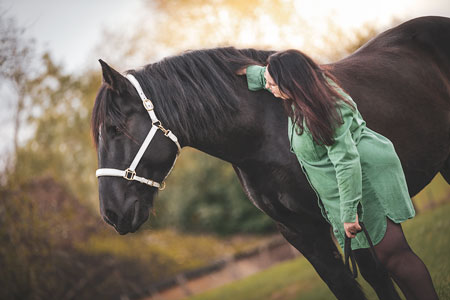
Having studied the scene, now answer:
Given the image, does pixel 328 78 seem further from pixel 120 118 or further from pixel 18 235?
pixel 18 235

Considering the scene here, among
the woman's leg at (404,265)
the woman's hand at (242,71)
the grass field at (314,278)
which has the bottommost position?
the grass field at (314,278)

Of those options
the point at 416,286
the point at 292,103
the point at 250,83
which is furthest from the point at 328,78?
the point at 416,286

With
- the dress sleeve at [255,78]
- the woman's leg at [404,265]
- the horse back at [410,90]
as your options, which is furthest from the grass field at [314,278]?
the dress sleeve at [255,78]

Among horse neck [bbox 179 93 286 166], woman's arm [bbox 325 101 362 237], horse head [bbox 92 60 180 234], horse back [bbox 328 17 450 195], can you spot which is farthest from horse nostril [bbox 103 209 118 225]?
horse back [bbox 328 17 450 195]

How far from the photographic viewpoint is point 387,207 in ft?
7.00

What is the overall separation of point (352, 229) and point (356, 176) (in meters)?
0.28

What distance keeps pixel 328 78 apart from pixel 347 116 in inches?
11.0

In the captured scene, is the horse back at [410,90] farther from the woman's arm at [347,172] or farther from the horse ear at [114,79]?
the horse ear at [114,79]

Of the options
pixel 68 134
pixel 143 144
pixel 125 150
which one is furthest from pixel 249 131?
pixel 68 134

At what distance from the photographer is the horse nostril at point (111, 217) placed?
233 cm

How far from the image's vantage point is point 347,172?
205 centimetres

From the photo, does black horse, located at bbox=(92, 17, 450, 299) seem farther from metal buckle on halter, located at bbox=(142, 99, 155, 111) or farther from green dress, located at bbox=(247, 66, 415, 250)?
green dress, located at bbox=(247, 66, 415, 250)

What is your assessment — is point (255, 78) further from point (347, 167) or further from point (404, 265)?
point (404, 265)

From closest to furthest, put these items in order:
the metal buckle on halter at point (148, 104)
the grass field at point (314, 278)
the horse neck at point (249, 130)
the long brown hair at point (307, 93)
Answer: the long brown hair at point (307, 93), the metal buckle on halter at point (148, 104), the horse neck at point (249, 130), the grass field at point (314, 278)
